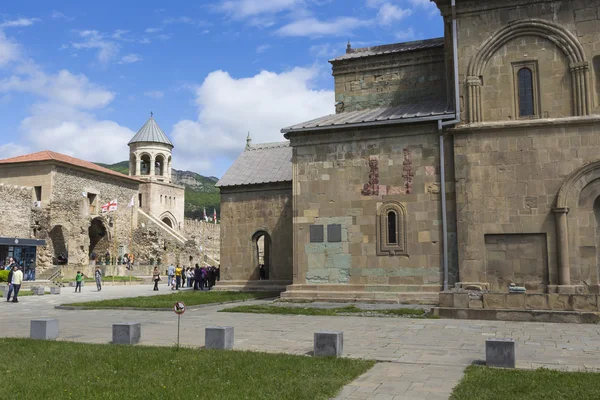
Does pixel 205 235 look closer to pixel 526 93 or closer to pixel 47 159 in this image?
pixel 47 159

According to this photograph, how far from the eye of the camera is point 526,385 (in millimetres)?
7348

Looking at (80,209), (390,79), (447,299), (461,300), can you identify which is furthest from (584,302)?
(80,209)

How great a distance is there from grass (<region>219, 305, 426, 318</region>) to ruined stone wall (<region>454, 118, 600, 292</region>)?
125 inches

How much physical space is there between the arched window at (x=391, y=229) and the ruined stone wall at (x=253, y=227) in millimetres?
6621

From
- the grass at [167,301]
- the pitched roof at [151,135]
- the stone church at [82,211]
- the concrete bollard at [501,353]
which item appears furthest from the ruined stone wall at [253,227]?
the pitched roof at [151,135]

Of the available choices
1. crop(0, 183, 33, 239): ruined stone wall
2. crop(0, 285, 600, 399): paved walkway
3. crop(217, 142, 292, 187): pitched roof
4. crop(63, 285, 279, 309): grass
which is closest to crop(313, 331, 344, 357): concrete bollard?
crop(0, 285, 600, 399): paved walkway

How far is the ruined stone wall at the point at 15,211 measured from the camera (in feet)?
137

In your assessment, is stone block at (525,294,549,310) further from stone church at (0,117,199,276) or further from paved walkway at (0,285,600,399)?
stone church at (0,117,199,276)

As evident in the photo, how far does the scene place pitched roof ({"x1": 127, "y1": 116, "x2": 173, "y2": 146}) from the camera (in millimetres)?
60906

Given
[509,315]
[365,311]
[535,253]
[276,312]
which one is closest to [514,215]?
[535,253]

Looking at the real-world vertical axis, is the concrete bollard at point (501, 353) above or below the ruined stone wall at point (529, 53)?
below

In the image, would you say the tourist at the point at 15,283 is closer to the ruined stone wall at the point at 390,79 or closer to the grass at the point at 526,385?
the ruined stone wall at the point at 390,79

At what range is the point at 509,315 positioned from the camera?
1442 centimetres

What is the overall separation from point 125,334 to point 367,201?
10980 millimetres
